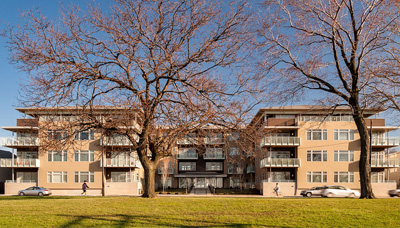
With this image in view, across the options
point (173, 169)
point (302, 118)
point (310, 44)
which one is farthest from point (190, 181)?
point (310, 44)

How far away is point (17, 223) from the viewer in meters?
11.4

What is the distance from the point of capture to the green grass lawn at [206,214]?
11.0 metres

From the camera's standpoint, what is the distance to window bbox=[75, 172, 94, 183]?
163 ft

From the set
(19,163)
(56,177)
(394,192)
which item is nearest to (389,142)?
(394,192)

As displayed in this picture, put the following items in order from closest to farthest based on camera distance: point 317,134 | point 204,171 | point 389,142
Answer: point 389,142 < point 317,134 < point 204,171

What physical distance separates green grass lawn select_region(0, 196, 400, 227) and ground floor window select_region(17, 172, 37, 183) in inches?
1564

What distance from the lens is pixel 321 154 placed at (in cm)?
4994

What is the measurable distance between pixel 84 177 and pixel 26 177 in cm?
808

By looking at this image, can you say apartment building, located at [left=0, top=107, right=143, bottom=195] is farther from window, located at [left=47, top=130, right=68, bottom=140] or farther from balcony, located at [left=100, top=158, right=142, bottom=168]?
window, located at [left=47, top=130, right=68, bottom=140]

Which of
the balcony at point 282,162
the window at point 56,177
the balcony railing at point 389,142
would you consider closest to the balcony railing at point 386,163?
the balcony railing at point 389,142

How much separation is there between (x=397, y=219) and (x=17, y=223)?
434 inches

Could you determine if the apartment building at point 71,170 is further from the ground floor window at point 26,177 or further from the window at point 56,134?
the window at point 56,134

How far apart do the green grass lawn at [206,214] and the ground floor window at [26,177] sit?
39717 mm

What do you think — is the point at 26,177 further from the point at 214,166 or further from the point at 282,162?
the point at 282,162
